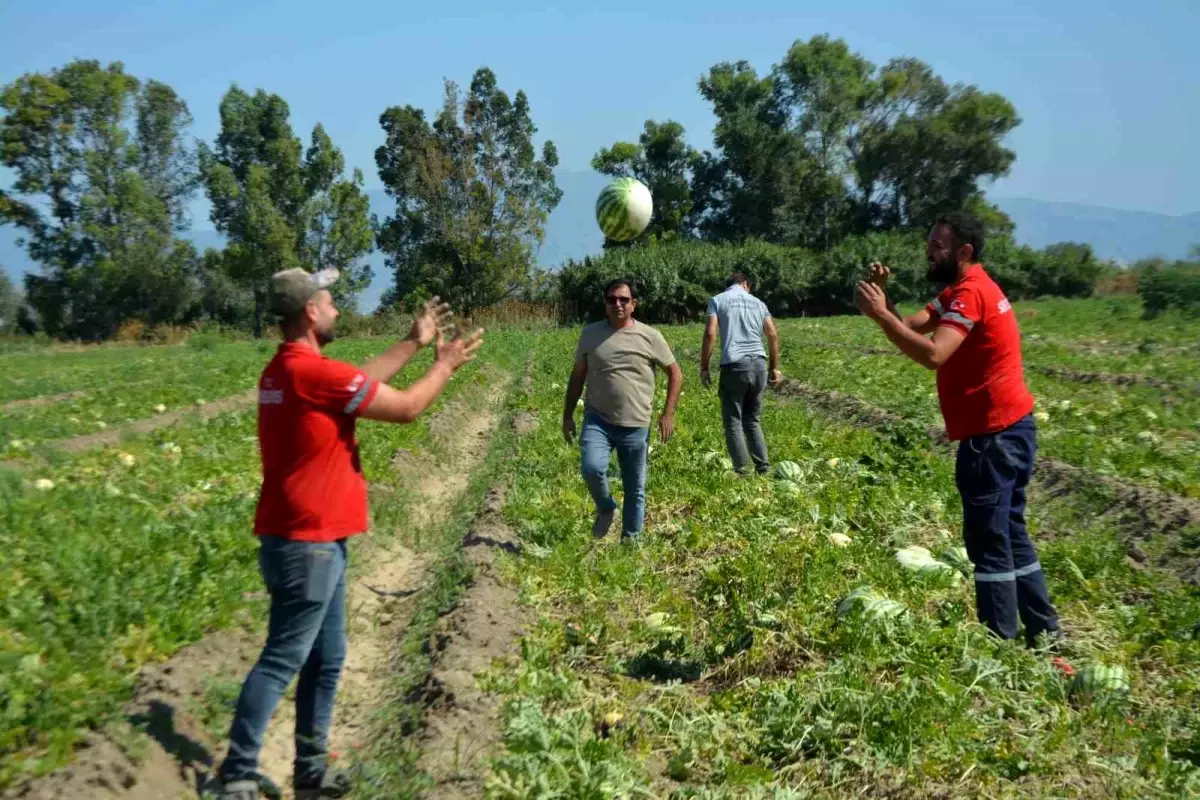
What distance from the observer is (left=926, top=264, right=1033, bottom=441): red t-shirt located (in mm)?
4762

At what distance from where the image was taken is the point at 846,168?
6588 centimetres

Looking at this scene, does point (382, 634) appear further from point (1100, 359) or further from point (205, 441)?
point (1100, 359)

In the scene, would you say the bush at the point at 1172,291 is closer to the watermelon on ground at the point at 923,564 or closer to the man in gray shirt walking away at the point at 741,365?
the man in gray shirt walking away at the point at 741,365

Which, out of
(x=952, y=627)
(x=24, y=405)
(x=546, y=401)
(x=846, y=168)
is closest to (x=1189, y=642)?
(x=952, y=627)

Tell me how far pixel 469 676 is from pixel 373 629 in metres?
1.75

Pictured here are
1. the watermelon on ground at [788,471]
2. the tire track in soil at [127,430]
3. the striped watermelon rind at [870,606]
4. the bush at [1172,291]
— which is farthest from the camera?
the bush at [1172,291]

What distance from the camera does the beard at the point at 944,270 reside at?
4.95m

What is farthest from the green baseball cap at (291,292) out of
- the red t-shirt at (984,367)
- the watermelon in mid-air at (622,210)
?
the watermelon in mid-air at (622,210)

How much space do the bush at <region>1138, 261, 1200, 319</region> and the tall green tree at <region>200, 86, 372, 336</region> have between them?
40228 mm

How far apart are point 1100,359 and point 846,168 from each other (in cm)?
5049

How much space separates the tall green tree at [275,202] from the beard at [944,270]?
5005 cm

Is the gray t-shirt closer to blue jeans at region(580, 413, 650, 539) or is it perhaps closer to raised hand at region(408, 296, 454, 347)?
blue jeans at region(580, 413, 650, 539)

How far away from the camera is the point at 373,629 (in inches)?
254

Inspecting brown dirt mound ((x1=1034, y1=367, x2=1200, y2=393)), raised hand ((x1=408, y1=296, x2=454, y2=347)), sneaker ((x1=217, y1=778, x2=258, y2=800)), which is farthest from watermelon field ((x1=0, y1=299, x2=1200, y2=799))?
brown dirt mound ((x1=1034, y1=367, x2=1200, y2=393))
